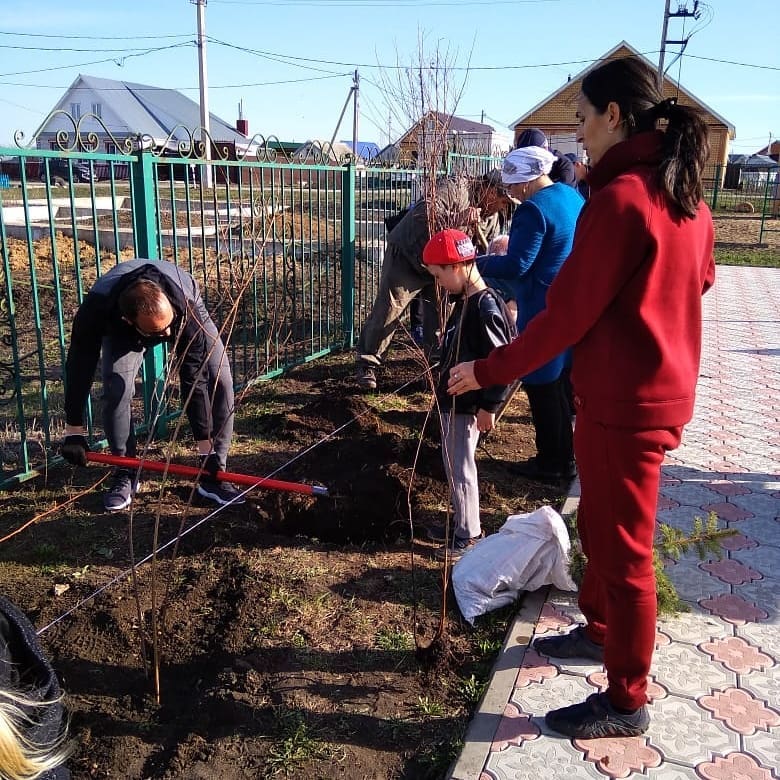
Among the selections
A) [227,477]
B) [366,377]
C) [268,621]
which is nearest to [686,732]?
[268,621]

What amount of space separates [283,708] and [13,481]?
7.77ft

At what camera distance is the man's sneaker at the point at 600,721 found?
217cm

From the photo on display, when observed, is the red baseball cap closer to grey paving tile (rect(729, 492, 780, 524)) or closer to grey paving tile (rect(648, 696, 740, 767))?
grey paving tile (rect(648, 696, 740, 767))

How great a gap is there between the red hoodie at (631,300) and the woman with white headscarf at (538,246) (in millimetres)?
1750

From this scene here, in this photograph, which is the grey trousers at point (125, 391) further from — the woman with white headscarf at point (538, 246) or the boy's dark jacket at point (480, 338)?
the woman with white headscarf at point (538, 246)

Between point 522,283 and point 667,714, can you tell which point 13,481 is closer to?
point 522,283

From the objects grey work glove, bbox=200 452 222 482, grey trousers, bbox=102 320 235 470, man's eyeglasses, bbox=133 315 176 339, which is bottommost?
grey work glove, bbox=200 452 222 482

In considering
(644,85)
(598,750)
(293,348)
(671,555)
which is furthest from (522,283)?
(293,348)

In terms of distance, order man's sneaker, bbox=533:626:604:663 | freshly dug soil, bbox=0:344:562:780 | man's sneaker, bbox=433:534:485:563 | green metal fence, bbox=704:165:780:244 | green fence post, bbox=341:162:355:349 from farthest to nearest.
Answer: green metal fence, bbox=704:165:780:244
green fence post, bbox=341:162:355:349
man's sneaker, bbox=433:534:485:563
man's sneaker, bbox=533:626:604:663
freshly dug soil, bbox=0:344:562:780

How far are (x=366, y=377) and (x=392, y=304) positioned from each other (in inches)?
23.3

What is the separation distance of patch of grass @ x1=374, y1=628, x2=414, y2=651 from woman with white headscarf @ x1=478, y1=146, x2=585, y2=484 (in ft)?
4.63

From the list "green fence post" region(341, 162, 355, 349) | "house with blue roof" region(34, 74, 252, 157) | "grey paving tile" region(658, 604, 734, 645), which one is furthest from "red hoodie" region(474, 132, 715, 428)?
"house with blue roof" region(34, 74, 252, 157)

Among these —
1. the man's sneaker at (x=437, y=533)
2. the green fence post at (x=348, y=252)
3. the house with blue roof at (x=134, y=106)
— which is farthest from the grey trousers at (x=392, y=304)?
the house with blue roof at (x=134, y=106)

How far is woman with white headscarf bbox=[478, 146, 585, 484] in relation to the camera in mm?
3713
